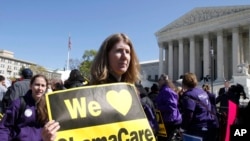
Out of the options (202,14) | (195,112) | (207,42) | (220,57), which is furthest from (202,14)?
(195,112)

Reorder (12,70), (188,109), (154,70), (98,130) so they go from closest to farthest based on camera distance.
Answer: (98,130)
(188,109)
(154,70)
(12,70)

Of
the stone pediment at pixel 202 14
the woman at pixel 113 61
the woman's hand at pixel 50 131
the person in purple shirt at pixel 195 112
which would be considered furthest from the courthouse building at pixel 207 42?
the woman's hand at pixel 50 131

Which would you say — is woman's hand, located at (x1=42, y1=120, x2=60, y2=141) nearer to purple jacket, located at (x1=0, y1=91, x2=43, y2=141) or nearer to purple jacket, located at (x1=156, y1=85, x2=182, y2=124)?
purple jacket, located at (x1=0, y1=91, x2=43, y2=141)

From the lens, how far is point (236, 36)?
156 feet

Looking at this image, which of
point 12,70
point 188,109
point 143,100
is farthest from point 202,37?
point 12,70

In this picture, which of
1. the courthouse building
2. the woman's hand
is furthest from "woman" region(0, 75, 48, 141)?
the courthouse building

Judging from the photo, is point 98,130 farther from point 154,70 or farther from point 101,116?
point 154,70

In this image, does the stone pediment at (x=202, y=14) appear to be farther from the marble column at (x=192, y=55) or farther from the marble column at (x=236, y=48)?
the marble column at (x=192, y=55)

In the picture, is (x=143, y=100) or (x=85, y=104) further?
(x=143, y=100)

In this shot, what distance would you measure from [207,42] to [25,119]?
50.7 meters

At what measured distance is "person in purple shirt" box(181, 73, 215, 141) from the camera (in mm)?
6117

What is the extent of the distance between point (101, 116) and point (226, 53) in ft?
169

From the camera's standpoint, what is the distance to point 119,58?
2387 mm

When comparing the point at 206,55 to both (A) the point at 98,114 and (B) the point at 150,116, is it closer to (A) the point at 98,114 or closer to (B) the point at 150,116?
(B) the point at 150,116
